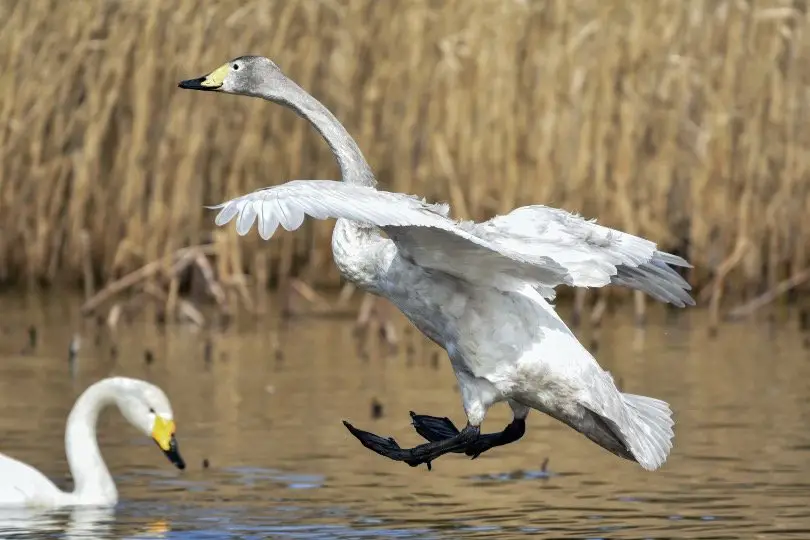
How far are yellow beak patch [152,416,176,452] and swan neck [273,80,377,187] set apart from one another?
1.61 m

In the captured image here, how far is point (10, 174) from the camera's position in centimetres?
1273

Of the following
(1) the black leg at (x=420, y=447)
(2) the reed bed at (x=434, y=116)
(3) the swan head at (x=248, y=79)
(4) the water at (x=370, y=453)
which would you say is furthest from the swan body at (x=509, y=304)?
(2) the reed bed at (x=434, y=116)

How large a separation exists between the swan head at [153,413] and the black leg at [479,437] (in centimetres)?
142

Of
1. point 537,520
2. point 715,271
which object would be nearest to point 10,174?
point 715,271

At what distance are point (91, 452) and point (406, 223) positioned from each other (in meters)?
3.04

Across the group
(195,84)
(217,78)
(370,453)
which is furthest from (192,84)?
(370,453)

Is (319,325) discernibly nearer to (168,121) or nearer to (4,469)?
(168,121)

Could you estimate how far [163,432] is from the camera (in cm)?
816

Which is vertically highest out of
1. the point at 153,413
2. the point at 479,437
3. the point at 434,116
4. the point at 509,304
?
the point at 434,116

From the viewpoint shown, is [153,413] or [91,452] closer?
[91,452]

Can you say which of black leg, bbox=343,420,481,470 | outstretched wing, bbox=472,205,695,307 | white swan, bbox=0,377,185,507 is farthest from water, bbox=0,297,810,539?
outstretched wing, bbox=472,205,695,307

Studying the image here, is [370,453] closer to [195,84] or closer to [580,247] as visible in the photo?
[195,84]

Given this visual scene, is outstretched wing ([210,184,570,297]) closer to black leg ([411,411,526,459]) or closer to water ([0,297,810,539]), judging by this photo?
black leg ([411,411,526,459])

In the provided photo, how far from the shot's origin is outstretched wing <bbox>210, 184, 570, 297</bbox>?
204 inches
